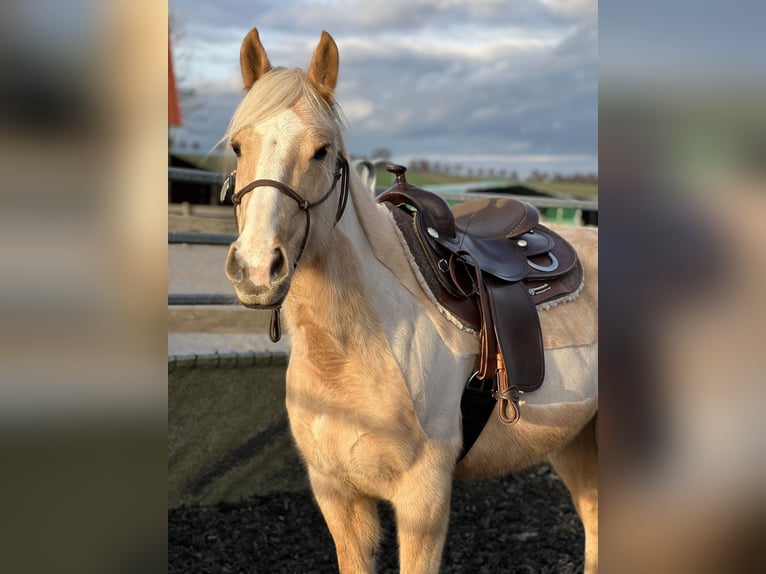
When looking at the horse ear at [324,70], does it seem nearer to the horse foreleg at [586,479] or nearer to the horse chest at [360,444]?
the horse chest at [360,444]

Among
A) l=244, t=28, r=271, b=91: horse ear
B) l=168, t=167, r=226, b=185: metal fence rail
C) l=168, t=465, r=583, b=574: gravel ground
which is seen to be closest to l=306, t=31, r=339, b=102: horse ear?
l=244, t=28, r=271, b=91: horse ear

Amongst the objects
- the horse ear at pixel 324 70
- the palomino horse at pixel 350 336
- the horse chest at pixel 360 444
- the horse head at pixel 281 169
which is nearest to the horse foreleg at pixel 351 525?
the palomino horse at pixel 350 336

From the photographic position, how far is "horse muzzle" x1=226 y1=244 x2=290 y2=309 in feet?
5.35

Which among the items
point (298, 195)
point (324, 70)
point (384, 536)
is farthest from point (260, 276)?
point (384, 536)

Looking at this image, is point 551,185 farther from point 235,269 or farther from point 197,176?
point 235,269

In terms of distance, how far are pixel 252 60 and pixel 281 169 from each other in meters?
0.43

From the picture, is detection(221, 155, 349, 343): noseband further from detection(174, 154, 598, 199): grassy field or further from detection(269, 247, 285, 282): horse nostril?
detection(174, 154, 598, 199): grassy field
